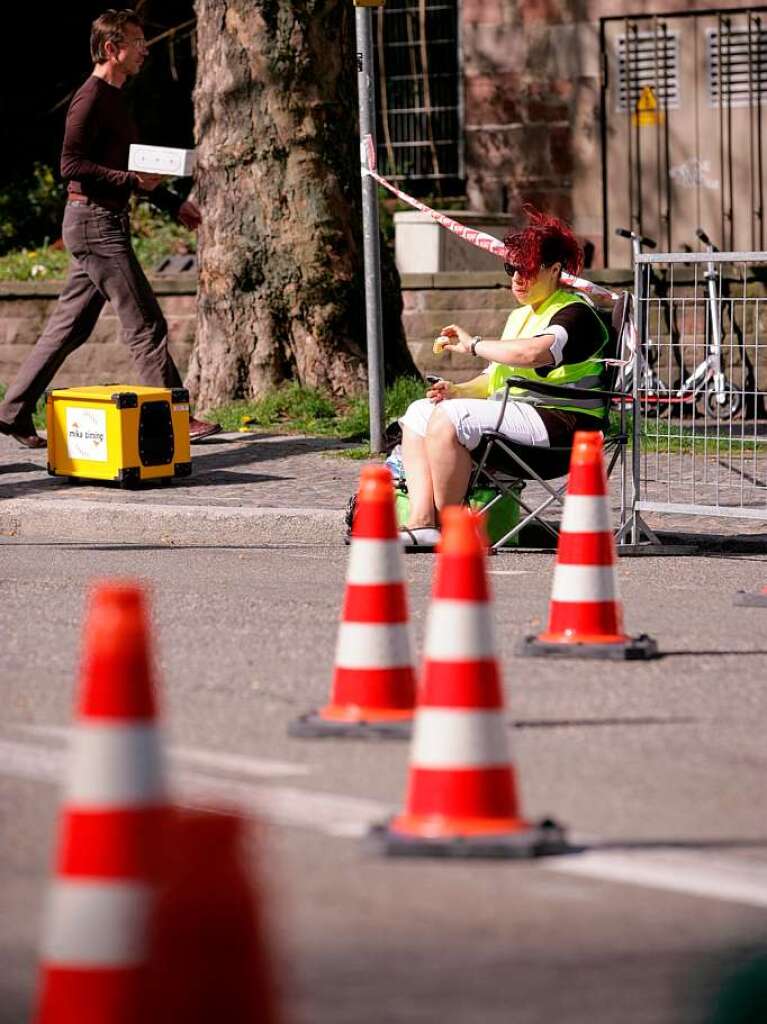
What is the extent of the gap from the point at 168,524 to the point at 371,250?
2.32 meters

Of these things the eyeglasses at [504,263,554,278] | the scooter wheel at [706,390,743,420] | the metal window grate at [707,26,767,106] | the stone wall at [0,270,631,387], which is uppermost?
the metal window grate at [707,26,767,106]

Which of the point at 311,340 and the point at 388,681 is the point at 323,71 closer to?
the point at 311,340

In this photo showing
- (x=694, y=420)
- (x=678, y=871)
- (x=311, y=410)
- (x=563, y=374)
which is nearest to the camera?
(x=678, y=871)

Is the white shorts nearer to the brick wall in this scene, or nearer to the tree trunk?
the tree trunk

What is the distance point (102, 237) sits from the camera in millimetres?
11273

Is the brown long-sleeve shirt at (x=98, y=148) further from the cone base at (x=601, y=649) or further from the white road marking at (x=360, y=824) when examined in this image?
the white road marking at (x=360, y=824)

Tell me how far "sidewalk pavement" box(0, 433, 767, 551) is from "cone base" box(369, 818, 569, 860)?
205 inches

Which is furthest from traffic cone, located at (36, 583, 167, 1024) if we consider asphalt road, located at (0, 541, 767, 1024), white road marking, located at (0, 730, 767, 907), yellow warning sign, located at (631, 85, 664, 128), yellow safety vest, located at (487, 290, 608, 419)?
yellow warning sign, located at (631, 85, 664, 128)

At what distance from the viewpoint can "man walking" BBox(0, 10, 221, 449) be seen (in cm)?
1120

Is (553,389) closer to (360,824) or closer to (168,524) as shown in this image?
(168,524)

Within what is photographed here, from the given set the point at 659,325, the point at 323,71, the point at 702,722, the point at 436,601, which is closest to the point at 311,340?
the point at 323,71

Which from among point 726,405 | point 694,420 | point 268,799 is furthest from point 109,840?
point 726,405

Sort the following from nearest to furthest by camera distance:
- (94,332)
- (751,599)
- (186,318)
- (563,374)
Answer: (751,599) < (563,374) < (186,318) < (94,332)

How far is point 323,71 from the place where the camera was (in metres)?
12.7
